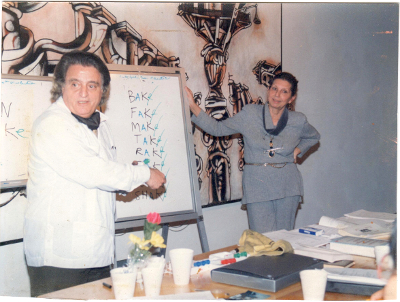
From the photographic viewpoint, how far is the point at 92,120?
6.30ft

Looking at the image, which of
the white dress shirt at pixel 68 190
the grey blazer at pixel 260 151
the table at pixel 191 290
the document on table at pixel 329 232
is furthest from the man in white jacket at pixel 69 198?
the grey blazer at pixel 260 151

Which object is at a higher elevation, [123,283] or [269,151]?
[269,151]

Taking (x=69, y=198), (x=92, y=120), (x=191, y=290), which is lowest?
(x=191, y=290)

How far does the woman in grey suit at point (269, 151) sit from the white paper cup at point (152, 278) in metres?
1.65

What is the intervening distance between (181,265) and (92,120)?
95 cm

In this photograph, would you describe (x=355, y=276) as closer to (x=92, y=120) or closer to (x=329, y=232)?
(x=329, y=232)

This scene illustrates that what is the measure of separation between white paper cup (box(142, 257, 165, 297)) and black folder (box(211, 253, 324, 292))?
0.22 meters

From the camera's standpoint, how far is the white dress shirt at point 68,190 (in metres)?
1.72

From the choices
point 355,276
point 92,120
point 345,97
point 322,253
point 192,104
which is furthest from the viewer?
point 345,97

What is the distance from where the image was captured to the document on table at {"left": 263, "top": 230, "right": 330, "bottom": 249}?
1725mm

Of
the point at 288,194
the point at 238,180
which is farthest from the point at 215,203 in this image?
the point at 288,194

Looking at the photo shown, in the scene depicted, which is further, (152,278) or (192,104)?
(192,104)

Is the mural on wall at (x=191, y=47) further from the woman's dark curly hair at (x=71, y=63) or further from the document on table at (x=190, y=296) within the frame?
the document on table at (x=190, y=296)

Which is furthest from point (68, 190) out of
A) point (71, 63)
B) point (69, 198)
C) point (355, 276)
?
point (355, 276)
